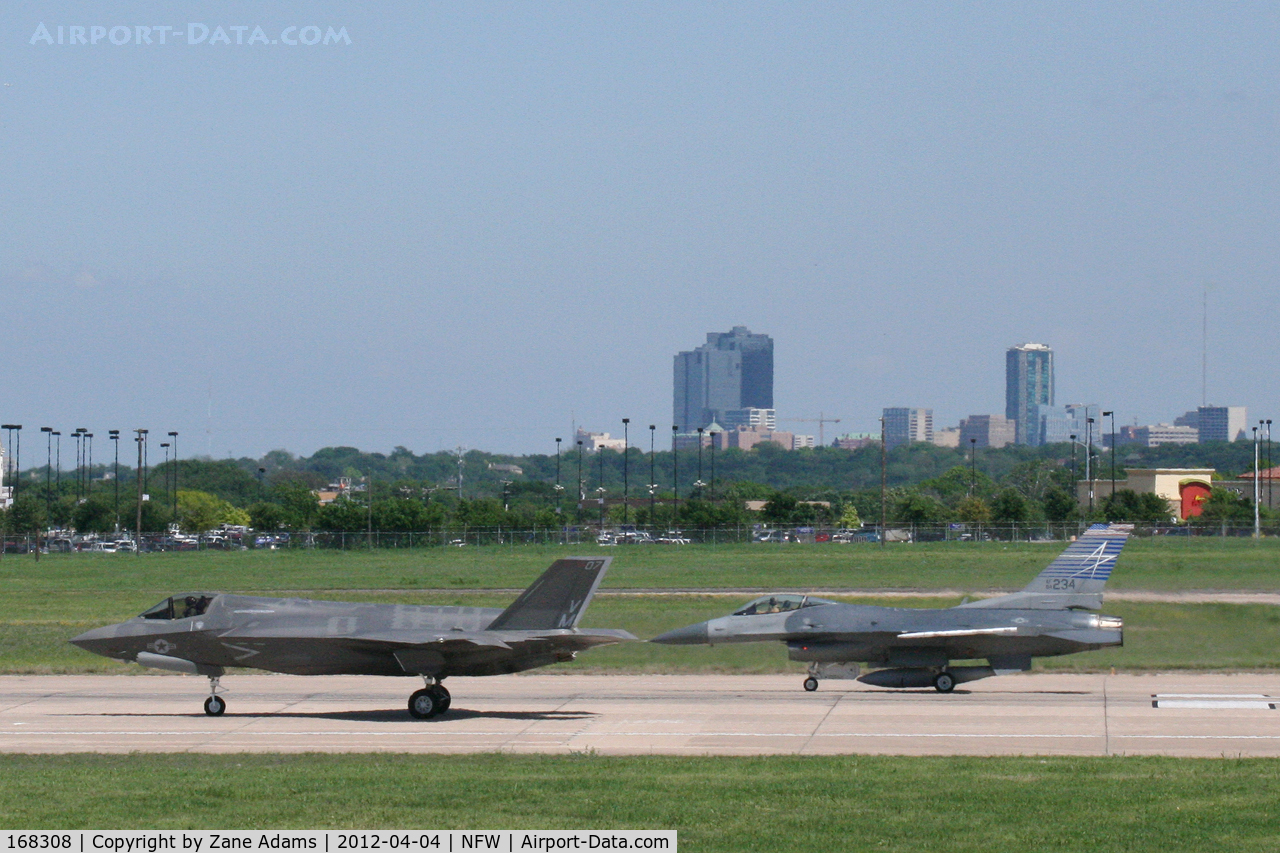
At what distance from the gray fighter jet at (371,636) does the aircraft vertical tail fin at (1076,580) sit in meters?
9.37

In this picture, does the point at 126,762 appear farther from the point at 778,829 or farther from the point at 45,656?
the point at 45,656

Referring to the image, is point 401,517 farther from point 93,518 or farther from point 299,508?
point 93,518

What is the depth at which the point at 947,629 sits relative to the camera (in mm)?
28891

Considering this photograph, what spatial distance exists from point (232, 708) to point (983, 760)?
14.9 meters

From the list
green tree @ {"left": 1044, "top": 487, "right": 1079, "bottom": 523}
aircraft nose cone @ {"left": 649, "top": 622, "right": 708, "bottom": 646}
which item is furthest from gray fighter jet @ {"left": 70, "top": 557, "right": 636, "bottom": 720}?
green tree @ {"left": 1044, "top": 487, "right": 1079, "bottom": 523}

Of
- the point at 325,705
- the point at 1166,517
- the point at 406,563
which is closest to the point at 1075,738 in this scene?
the point at 325,705

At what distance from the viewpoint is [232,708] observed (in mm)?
27703

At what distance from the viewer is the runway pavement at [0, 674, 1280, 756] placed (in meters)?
22.7

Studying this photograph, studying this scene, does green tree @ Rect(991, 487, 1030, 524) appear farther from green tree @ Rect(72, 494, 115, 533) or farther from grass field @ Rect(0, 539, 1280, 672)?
green tree @ Rect(72, 494, 115, 533)

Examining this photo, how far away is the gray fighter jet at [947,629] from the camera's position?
2886 centimetres

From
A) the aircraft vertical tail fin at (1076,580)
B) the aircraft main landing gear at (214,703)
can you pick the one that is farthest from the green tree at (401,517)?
the aircraft vertical tail fin at (1076,580)

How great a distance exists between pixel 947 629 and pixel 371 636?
457 inches
